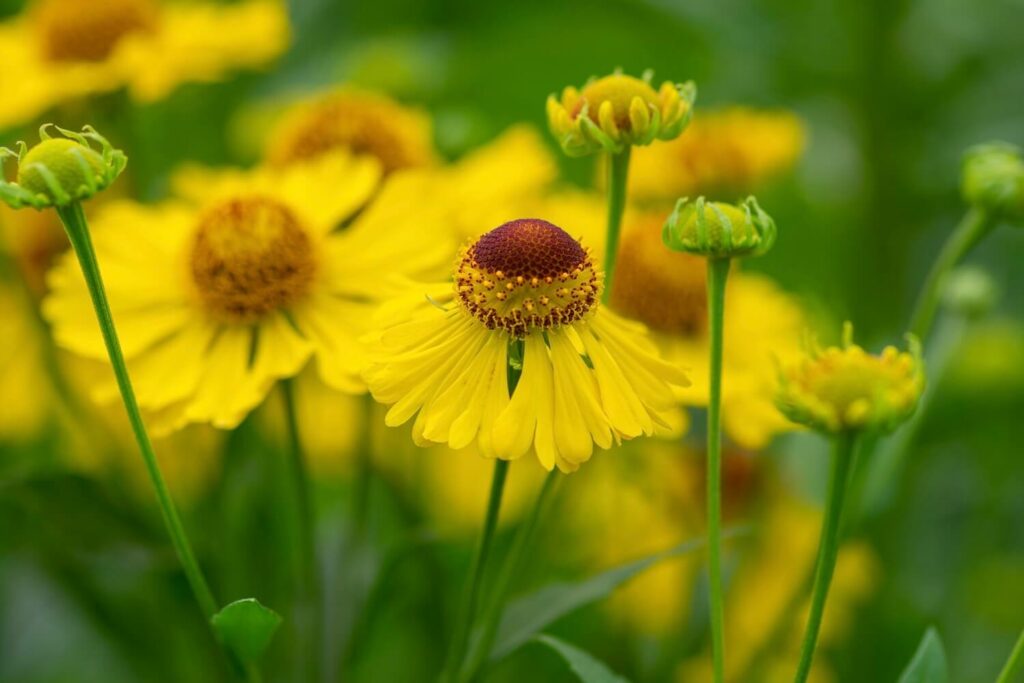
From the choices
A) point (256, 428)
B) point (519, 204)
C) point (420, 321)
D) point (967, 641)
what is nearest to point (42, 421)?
point (256, 428)

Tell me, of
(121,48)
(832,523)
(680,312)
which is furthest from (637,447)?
(121,48)

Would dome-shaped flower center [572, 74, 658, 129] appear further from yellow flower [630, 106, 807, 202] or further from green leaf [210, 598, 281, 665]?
yellow flower [630, 106, 807, 202]

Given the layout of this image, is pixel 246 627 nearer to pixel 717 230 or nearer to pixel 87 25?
pixel 717 230

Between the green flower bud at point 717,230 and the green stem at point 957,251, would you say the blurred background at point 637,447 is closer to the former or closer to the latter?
the green stem at point 957,251

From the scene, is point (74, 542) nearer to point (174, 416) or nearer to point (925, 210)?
point (174, 416)

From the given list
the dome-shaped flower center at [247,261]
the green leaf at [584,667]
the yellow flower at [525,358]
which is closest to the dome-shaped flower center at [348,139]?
the dome-shaped flower center at [247,261]
